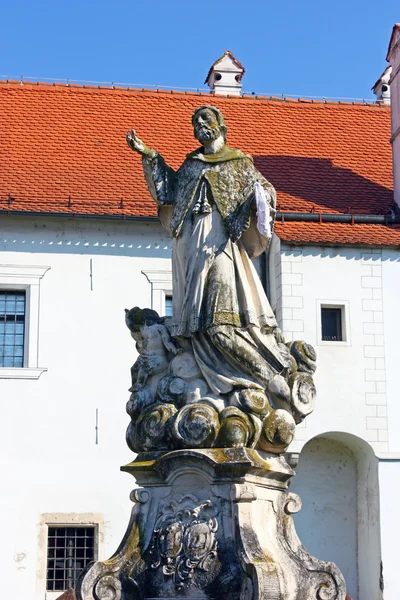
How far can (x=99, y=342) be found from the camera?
68.0 feet

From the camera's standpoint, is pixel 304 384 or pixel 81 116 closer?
pixel 304 384

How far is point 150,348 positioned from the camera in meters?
8.49

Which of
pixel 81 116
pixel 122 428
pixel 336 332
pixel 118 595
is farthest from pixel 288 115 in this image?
pixel 118 595

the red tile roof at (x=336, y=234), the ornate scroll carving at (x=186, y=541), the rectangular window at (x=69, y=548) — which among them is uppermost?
the red tile roof at (x=336, y=234)

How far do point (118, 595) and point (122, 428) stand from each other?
12.6 m

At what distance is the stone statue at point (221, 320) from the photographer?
8023mm

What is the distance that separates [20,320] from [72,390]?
154cm

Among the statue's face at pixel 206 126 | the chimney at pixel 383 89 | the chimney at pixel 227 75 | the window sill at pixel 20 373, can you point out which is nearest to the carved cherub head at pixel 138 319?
the statue's face at pixel 206 126

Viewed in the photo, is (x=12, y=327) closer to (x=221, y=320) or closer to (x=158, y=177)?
(x=158, y=177)

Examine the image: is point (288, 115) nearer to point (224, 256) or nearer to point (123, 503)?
point (123, 503)

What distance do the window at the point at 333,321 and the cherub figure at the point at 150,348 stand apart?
1241cm

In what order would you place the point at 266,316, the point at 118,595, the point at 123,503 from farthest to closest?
1. the point at 123,503
2. the point at 266,316
3. the point at 118,595

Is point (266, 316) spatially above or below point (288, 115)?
below

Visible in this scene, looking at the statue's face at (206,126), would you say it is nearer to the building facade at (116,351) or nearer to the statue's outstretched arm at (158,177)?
the statue's outstretched arm at (158,177)
